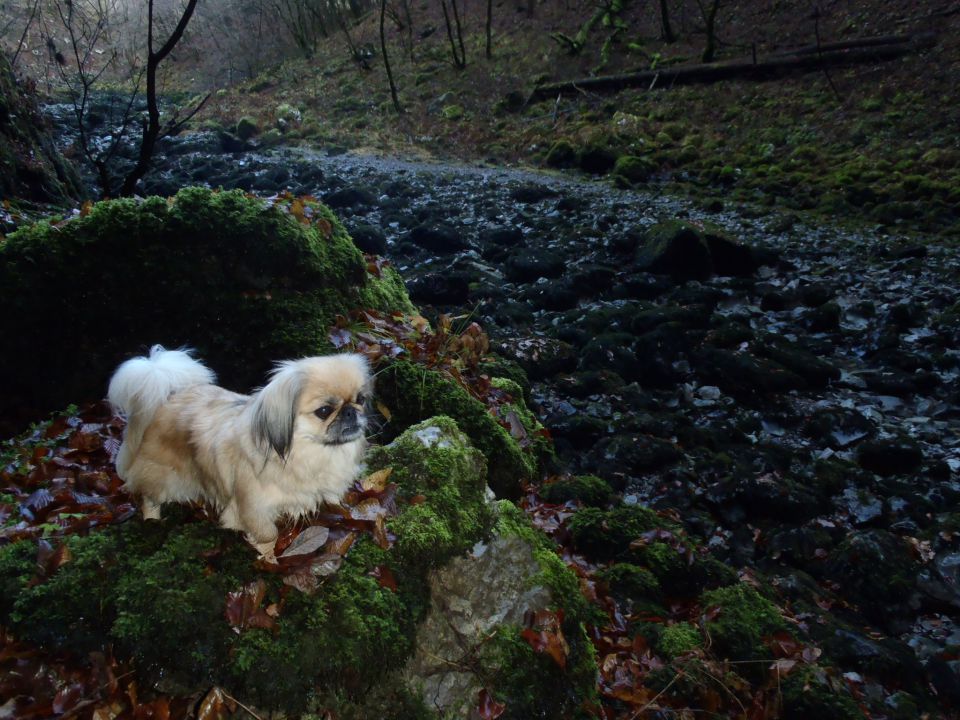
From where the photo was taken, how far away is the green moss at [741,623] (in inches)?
172

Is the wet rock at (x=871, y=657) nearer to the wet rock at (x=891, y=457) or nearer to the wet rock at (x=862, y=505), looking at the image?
the wet rock at (x=862, y=505)

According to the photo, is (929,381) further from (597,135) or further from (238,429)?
(597,135)

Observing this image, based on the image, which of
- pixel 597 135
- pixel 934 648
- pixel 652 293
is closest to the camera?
pixel 934 648

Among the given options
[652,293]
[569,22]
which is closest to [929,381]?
[652,293]

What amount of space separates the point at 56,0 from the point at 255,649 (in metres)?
17.8

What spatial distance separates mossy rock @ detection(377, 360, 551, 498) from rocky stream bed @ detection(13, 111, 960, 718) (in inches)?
38.9

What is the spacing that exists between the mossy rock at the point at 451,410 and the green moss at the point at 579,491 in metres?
0.34

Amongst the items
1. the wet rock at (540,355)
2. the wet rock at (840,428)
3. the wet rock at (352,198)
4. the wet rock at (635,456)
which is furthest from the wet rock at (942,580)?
the wet rock at (352,198)

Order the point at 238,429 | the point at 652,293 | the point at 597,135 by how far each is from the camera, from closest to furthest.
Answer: the point at 238,429 → the point at 652,293 → the point at 597,135

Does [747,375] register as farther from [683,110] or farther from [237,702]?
[683,110]

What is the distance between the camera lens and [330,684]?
9.86ft

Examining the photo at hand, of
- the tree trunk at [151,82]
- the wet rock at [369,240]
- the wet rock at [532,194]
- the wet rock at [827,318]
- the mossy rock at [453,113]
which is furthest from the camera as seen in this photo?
the mossy rock at [453,113]

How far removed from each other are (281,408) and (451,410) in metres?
2.84

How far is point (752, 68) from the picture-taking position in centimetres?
2334
